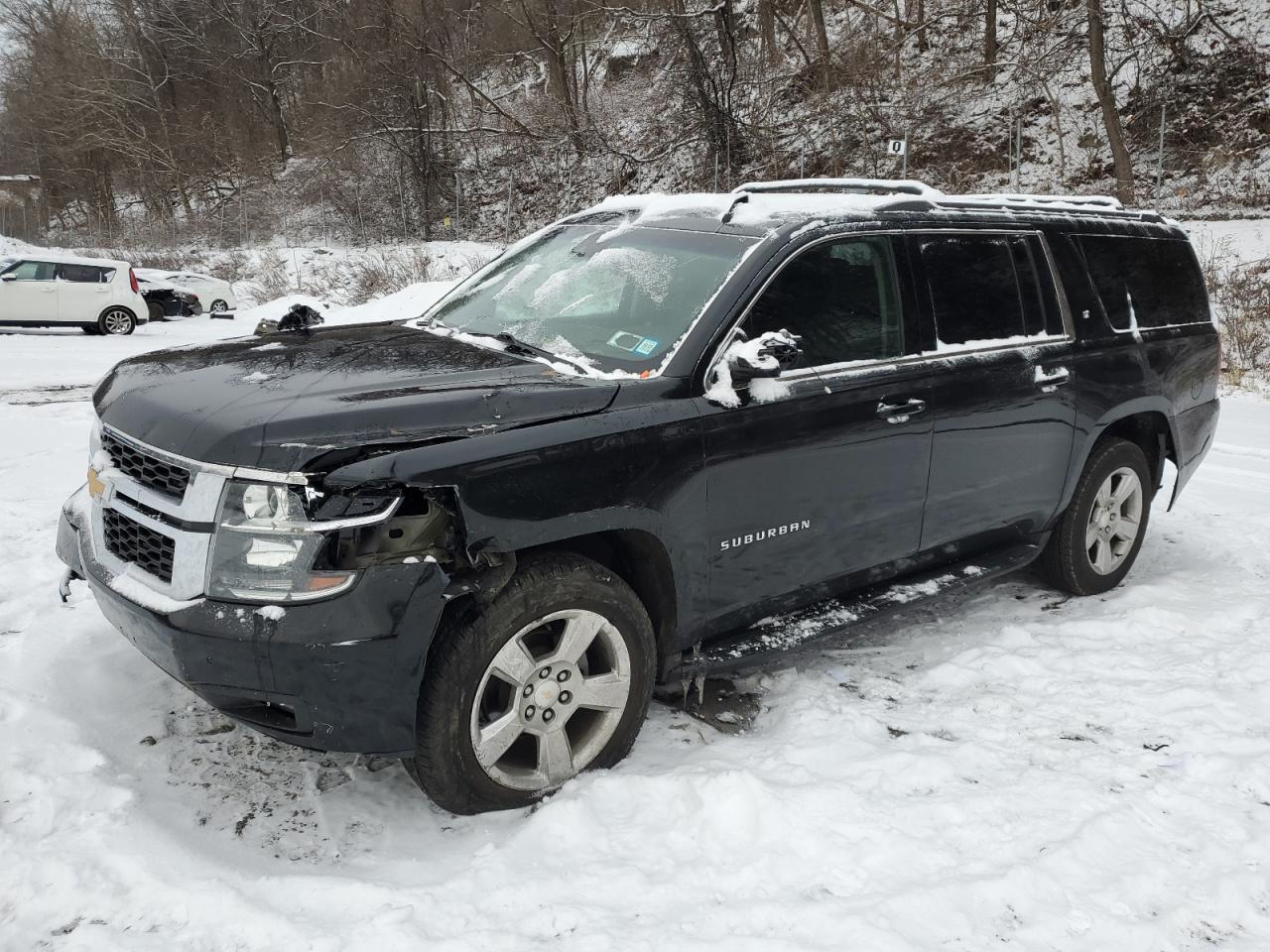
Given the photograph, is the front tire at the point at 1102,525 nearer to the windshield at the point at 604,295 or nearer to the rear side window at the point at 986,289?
the rear side window at the point at 986,289

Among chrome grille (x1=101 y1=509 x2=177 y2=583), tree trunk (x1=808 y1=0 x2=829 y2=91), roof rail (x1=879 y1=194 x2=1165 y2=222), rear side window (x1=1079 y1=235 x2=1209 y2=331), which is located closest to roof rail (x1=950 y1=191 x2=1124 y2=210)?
roof rail (x1=879 y1=194 x2=1165 y2=222)

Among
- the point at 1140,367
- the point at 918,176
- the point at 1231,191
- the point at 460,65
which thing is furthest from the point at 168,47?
the point at 1140,367

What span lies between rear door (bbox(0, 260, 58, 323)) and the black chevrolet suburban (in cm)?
1687

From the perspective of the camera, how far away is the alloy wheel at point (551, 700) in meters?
2.96

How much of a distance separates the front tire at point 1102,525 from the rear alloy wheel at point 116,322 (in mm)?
18328

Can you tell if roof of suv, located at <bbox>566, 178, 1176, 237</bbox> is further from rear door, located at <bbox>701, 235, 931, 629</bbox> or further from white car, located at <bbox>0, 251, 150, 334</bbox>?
white car, located at <bbox>0, 251, 150, 334</bbox>

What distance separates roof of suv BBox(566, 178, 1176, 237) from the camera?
12.5ft

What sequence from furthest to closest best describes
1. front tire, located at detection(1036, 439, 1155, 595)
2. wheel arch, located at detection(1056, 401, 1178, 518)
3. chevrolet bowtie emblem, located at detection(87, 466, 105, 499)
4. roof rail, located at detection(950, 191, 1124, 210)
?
1. front tire, located at detection(1036, 439, 1155, 595)
2. wheel arch, located at detection(1056, 401, 1178, 518)
3. roof rail, located at detection(950, 191, 1124, 210)
4. chevrolet bowtie emblem, located at detection(87, 466, 105, 499)

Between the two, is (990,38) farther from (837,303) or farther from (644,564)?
(644,564)

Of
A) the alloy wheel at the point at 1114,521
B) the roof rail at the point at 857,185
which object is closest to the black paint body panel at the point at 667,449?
the roof rail at the point at 857,185

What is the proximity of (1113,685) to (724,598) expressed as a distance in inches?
69.1


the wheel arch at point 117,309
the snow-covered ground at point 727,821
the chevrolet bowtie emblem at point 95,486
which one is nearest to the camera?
the snow-covered ground at point 727,821

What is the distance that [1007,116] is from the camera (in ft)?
87.8

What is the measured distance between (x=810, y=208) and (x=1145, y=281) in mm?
2290
